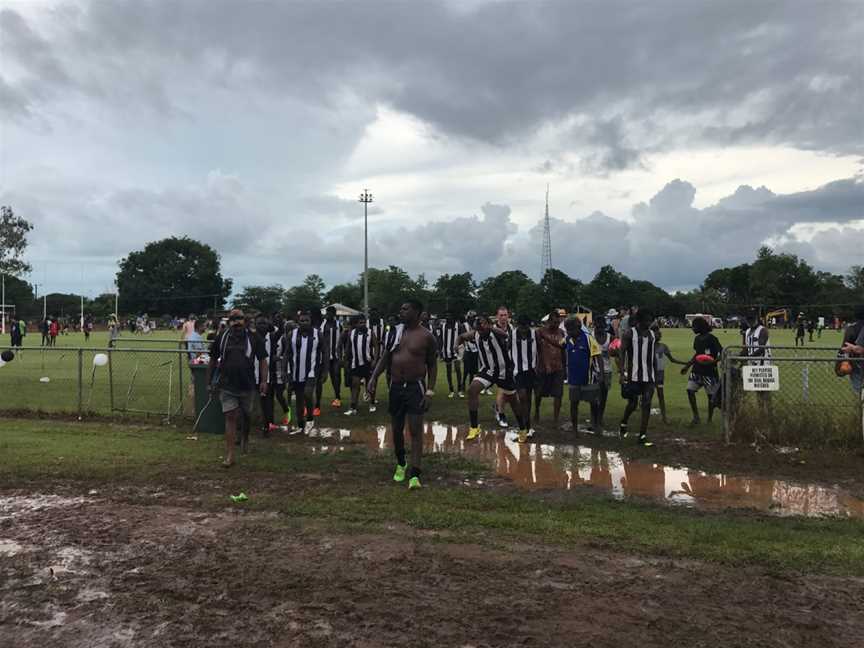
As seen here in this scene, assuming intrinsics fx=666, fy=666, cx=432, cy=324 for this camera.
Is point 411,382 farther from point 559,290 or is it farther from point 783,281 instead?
point 783,281

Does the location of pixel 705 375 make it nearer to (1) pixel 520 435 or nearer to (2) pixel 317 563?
(1) pixel 520 435

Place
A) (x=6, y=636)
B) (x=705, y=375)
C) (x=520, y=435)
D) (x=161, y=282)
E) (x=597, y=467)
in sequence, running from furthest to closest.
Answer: (x=161, y=282)
(x=705, y=375)
(x=520, y=435)
(x=597, y=467)
(x=6, y=636)

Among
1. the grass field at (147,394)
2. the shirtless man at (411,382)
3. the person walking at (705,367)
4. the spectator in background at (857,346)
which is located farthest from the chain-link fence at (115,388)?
the spectator in background at (857,346)

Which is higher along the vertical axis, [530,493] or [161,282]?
[161,282]

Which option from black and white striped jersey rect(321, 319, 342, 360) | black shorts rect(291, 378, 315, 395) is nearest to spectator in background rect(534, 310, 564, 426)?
black shorts rect(291, 378, 315, 395)

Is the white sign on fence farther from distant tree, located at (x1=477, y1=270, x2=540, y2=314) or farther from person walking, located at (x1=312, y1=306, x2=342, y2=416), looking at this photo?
distant tree, located at (x1=477, y1=270, x2=540, y2=314)

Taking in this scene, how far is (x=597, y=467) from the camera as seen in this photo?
8125mm

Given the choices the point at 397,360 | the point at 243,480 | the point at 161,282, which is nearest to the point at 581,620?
the point at 397,360

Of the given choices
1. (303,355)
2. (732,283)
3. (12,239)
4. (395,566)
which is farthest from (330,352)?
(732,283)

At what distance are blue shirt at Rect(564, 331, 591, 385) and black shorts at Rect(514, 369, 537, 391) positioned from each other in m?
0.69

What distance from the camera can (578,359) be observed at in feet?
34.0

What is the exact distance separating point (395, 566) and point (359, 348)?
7.83 meters

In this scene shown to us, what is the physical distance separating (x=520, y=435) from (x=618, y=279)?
116137 millimetres

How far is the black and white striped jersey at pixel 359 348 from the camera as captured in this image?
489 inches
